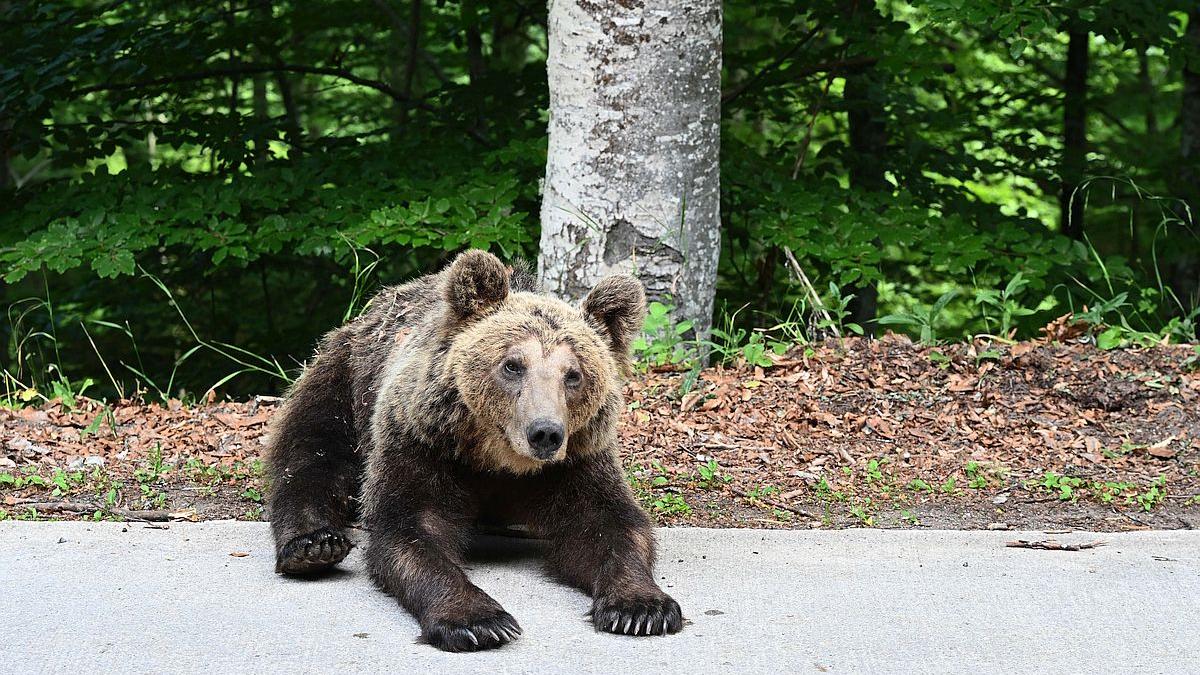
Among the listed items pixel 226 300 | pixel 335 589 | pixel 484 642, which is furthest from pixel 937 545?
pixel 226 300

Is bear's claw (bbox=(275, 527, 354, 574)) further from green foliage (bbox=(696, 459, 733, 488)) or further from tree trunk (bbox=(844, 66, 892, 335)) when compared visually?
tree trunk (bbox=(844, 66, 892, 335))

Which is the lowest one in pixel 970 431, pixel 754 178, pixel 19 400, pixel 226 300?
pixel 226 300

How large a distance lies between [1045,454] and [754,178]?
373cm

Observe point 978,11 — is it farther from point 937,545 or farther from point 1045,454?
point 937,545

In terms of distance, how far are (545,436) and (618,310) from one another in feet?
2.85

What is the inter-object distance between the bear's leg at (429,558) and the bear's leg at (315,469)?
0.72 ft

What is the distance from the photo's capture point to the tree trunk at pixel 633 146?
21.6 feet

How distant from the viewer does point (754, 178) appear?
8539 mm

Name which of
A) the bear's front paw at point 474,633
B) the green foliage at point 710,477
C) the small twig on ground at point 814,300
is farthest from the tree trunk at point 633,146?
the bear's front paw at point 474,633

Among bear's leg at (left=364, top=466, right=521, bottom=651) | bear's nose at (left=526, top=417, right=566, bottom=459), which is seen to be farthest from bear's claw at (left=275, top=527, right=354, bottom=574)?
bear's nose at (left=526, top=417, right=566, bottom=459)

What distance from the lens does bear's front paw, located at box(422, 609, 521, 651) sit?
3182 millimetres

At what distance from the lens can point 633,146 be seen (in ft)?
21.9

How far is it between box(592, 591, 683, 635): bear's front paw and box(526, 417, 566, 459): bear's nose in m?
0.50

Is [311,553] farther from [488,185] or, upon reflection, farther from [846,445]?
[488,185]
